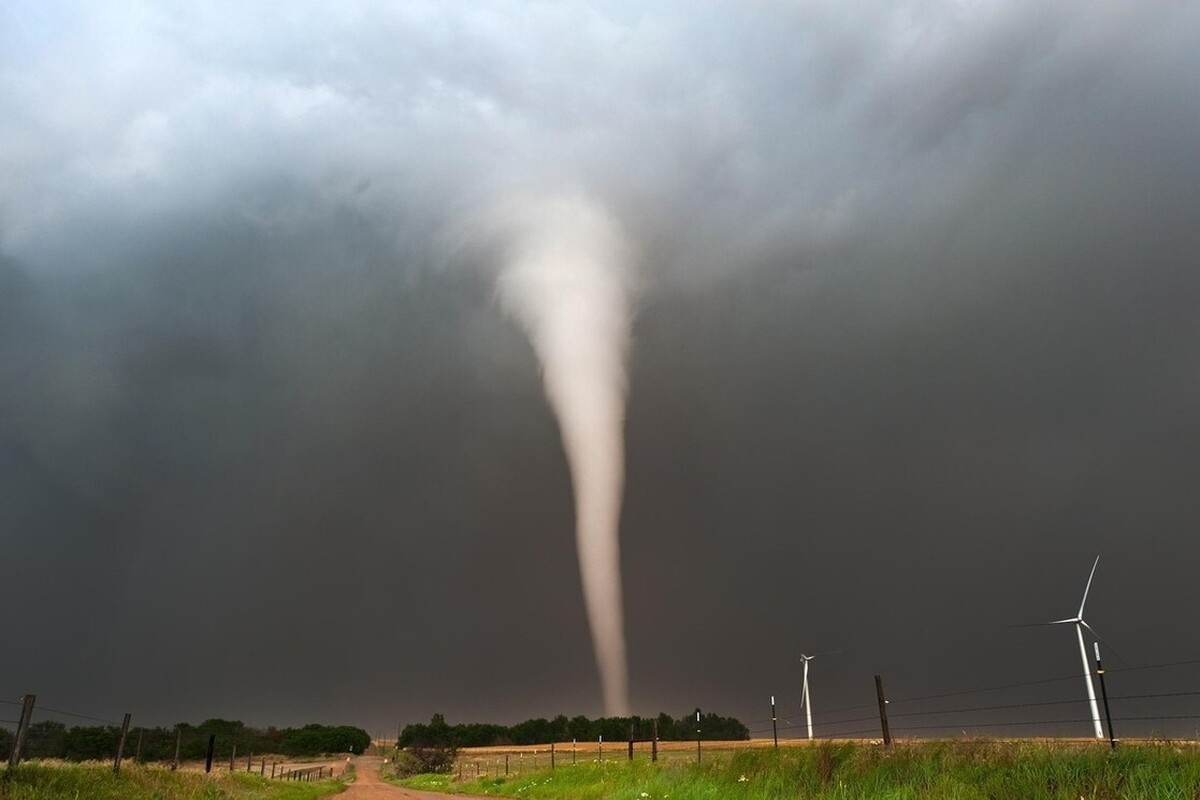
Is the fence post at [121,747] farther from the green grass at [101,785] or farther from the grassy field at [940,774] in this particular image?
Answer: the grassy field at [940,774]

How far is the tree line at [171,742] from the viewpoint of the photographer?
4579 inches

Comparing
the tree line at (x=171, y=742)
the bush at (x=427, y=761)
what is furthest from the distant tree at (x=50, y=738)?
the bush at (x=427, y=761)

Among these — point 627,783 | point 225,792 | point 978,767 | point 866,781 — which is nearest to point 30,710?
point 225,792

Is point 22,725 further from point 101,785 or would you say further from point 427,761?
point 427,761

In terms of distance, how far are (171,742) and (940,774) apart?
153267mm

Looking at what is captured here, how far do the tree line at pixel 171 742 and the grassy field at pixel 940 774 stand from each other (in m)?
78.0

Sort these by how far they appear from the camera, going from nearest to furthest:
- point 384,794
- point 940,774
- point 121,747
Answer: point 940,774 < point 121,747 < point 384,794

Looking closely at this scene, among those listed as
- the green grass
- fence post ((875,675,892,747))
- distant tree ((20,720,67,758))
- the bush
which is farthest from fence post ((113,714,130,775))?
distant tree ((20,720,67,758))

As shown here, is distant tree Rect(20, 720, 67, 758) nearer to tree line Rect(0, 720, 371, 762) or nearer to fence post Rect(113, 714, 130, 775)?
tree line Rect(0, 720, 371, 762)

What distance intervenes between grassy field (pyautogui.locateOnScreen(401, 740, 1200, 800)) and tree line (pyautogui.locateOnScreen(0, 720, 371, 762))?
78.0 metres

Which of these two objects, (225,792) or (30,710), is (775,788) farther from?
(225,792)

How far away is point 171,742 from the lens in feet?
440

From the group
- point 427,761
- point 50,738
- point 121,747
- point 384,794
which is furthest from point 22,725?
point 50,738

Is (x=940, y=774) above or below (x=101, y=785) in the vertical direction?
above
